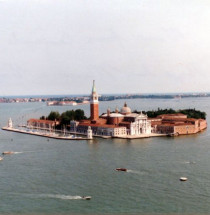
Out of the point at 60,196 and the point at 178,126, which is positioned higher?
the point at 178,126

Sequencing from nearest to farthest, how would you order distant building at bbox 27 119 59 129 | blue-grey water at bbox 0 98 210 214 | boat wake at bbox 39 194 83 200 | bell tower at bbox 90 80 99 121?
blue-grey water at bbox 0 98 210 214 → boat wake at bbox 39 194 83 200 → bell tower at bbox 90 80 99 121 → distant building at bbox 27 119 59 129

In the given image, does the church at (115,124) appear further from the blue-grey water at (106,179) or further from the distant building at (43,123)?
the blue-grey water at (106,179)

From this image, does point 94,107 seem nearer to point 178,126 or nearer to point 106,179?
point 178,126

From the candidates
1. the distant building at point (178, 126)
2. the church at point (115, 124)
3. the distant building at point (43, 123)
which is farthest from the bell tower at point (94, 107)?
the distant building at point (178, 126)

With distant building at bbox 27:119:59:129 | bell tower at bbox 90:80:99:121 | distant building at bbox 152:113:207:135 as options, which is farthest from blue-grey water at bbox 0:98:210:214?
distant building at bbox 27:119:59:129

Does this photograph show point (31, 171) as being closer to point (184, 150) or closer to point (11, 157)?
point (11, 157)

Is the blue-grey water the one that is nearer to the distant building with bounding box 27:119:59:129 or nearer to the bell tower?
the bell tower

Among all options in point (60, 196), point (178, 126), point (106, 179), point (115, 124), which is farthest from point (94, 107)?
point (60, 196)
